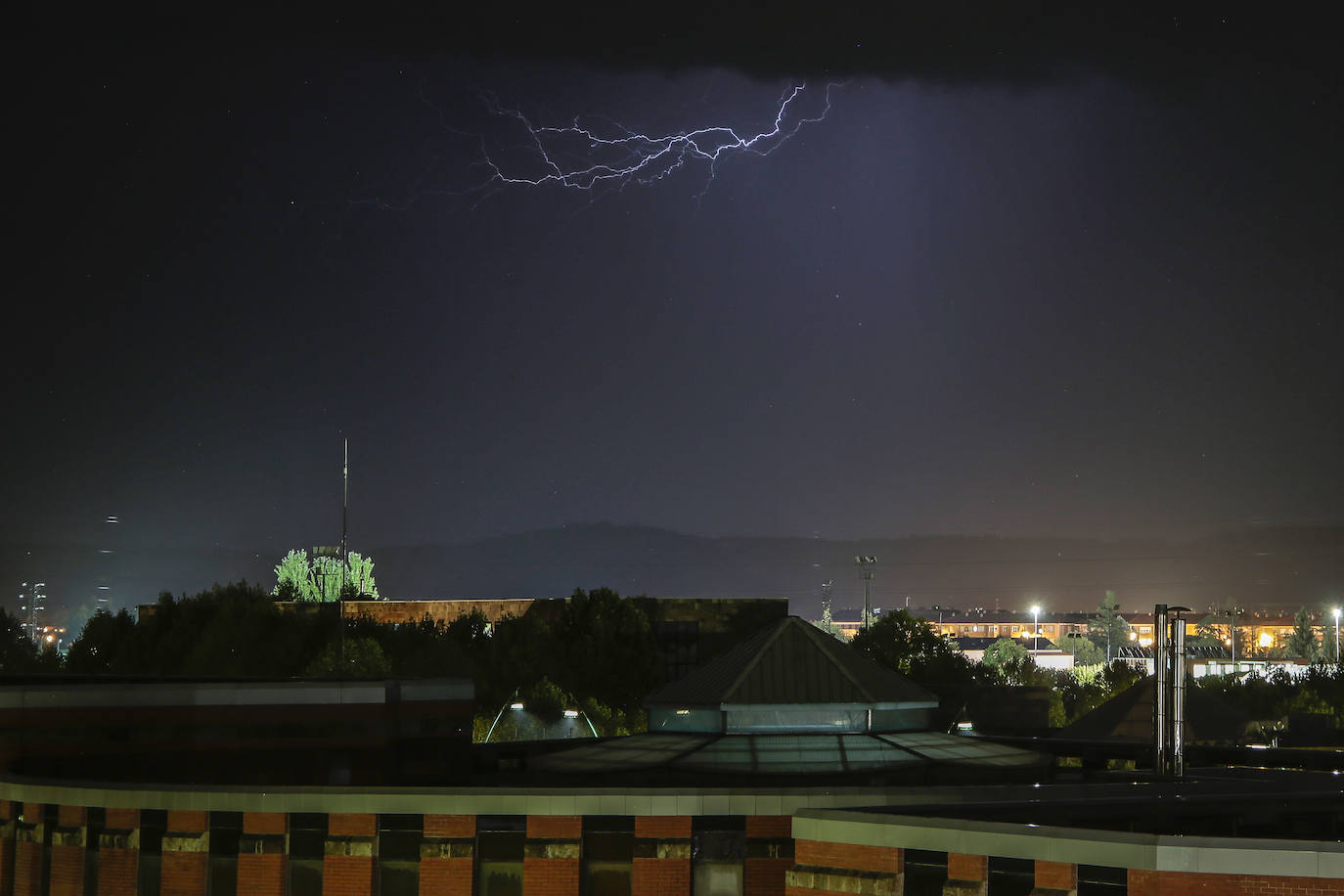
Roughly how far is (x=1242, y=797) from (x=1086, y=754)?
1929 cm

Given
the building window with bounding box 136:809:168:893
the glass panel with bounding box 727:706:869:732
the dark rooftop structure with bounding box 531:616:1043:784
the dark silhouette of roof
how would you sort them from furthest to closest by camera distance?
1. the dark silhouette of roof
2. the glass panel with bounding box 727:706:869:732
3. the dark rooftop structure with bounding box 531:616:1043:784
4. the building window with bounding box 136:809:168:893

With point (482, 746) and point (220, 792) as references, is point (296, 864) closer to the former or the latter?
point (220, 792)

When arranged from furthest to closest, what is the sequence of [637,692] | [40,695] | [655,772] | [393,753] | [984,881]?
[637,692], [393,753], [40,695], [655,772], [984,881]

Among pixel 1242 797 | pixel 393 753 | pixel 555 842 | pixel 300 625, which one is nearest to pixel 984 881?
pixel 1242 797

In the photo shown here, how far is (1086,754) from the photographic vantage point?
49.7 meters

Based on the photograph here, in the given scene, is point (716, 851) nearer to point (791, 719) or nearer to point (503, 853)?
point (503, 853)

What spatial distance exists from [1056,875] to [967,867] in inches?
61.8

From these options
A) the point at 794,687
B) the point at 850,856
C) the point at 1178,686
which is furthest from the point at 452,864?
the point at 1178,686

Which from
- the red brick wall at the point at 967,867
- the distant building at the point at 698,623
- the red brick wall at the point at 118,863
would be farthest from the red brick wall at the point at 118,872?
the distant building at the point at 698,623

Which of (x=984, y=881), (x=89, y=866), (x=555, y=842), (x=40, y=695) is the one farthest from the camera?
(x=40, y=695)

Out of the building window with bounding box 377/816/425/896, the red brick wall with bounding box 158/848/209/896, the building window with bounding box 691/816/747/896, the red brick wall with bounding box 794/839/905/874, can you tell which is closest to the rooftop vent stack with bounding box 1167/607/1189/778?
the building window with bounding box 691/816/747/896

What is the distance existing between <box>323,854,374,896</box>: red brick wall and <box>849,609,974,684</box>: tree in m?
130

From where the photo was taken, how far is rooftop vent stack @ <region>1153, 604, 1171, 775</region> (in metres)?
40.8

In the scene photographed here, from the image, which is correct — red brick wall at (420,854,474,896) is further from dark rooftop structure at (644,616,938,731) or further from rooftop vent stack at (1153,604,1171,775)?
rooftop vent stack at (1153,604,1171,775)
